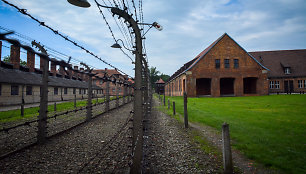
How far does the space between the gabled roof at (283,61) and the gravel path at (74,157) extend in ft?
145

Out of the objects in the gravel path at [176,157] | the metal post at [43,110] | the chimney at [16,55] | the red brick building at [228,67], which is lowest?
the gravel path at [176,157]

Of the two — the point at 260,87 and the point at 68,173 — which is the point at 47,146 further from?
the point at 260,87

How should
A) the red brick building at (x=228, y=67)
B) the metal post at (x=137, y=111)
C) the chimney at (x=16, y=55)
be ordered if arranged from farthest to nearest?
the red brick building at (x=228, y=67), the metal post at (x=137, y=111), the chimney at (x=16, y=55)

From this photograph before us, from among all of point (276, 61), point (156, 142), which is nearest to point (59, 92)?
point (156, 142)

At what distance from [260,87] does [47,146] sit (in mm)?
34545

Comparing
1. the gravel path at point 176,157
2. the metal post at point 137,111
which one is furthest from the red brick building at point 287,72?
the metal post at point 137,111

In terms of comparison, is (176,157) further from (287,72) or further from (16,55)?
(287,72)

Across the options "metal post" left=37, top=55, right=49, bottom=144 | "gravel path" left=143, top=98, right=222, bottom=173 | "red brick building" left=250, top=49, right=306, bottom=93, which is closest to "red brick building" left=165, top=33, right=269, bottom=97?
"red brick building" left=250, top=49, right=306, bottom=93

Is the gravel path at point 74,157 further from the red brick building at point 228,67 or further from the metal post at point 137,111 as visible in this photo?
the red brick building at point 228,67

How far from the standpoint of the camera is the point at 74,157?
4.55 meters

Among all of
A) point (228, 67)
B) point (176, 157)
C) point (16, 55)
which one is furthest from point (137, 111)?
point (228, 67)

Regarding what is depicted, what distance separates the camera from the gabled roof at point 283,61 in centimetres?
3831

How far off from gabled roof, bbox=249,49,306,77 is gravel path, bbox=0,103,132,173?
4418cm

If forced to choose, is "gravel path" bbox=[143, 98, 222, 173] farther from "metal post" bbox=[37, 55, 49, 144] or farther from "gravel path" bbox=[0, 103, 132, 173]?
"metal post" bbox=[37, 55, 49, 144]
